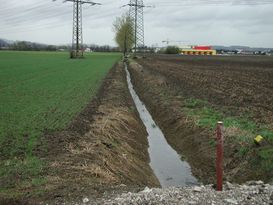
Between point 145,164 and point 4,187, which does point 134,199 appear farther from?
A: point 145,164

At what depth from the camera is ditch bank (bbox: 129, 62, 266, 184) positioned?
38.5 feet

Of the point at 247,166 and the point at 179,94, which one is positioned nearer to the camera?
the point at 247,166

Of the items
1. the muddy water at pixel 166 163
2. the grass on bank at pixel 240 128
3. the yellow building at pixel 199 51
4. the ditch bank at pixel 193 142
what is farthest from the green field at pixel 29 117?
the yellow building at pixel 199 51

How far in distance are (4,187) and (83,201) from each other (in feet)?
6.27

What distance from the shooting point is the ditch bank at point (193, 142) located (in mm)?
11750

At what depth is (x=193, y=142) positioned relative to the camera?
15.5 m

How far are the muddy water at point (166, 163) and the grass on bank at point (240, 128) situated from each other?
1565 millimetres

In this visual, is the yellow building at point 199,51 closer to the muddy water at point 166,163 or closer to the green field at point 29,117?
the green field at point 29,117

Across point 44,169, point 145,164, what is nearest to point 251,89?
point 145,164

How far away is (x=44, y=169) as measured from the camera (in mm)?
10172

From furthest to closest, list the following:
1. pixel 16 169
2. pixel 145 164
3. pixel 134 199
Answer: pixel 145 164 < pixel 16 169 < pixel 134 199

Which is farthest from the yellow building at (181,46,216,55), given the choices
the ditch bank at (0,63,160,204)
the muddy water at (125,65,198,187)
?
the ditch bank at (0,63,160,204)

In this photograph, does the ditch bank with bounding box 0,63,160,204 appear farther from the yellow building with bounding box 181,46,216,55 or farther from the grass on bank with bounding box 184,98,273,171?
the yellow building with bounding box 181,46,216,55

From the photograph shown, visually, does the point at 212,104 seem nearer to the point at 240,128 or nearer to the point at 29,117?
the point at 240,128
